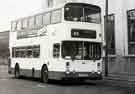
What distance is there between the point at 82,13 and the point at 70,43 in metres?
1.82

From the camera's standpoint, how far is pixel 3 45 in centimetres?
6303

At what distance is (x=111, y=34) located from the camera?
102ft

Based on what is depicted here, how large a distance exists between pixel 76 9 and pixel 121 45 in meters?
11.1

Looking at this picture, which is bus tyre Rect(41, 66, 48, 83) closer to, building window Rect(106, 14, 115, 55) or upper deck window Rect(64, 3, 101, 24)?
upper deck window Rect(64, 3, 101, 24)

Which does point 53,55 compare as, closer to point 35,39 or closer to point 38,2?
point 35,39

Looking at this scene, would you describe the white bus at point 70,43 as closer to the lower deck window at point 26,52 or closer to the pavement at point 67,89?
the lower deck window at point 26,52

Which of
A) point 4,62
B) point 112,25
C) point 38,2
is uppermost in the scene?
point 38,2

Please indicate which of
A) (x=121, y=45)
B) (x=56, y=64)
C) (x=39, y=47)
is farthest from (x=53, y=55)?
(x=121, y=45)

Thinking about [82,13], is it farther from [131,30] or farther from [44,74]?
[131,30]

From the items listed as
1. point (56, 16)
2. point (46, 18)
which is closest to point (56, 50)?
point (56, 16)

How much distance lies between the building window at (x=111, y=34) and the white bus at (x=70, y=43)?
10563mm

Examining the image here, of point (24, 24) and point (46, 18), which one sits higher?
point (46, 18)

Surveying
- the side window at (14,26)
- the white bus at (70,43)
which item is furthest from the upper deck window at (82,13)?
the side window at (14,26)

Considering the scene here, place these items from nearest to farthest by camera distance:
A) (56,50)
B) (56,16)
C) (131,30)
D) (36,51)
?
(56,50), (56,16), (36,51), (131,30)
